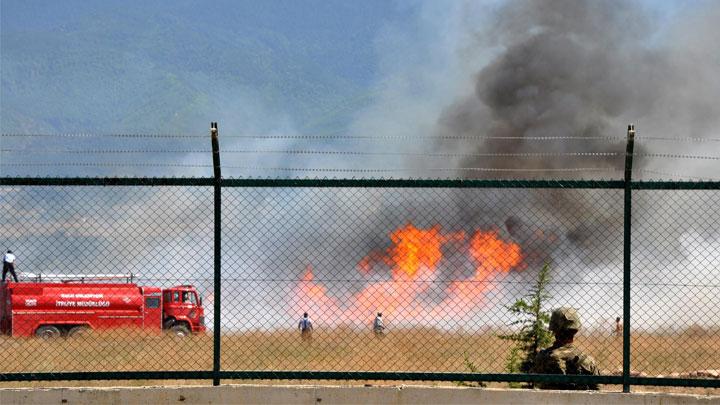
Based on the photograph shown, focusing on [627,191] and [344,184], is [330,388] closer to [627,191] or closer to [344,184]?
[344,184]

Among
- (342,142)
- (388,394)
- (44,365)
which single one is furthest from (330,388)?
(342,142)

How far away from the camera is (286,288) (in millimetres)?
46125

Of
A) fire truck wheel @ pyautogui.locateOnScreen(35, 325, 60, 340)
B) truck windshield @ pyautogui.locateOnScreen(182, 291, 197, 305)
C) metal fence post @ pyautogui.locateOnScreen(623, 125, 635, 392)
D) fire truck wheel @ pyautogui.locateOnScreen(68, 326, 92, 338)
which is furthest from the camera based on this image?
truck windshield @ pyautogui.locateOnScreen(182, 291, 197, 305)

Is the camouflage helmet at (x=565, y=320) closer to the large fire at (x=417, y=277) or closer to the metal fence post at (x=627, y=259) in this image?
the metal fence post at (x=627, y=259)

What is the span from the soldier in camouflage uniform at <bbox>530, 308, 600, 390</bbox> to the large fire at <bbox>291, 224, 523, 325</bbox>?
83.4ft

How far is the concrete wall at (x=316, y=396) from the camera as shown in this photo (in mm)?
9727

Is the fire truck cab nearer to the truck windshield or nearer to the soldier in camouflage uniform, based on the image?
the truck windshield

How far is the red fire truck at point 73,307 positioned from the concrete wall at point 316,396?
20713 millimetres

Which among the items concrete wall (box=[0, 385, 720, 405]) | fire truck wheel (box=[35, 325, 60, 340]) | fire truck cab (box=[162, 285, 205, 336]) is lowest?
fire truck wheel (box=[35, 325, 60, 340])

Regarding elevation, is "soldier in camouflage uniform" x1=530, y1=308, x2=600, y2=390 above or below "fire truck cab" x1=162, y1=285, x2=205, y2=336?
above

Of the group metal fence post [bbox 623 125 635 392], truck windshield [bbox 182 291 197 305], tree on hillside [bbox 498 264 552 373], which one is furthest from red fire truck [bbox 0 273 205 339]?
metal fence post [bbox 623 125 635 392]

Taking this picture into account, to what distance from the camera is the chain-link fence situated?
10062 millimetres

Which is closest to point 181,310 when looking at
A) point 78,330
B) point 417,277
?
point 78,330

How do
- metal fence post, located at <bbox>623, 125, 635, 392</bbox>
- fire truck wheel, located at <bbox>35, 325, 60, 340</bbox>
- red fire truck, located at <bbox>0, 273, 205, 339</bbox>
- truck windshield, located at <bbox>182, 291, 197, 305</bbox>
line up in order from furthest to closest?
1. truck windshield, located at <bbox>182, 291, 197, 305</bbox>
2. red fire truck, located at <bbox>0, 273, 205, 339</bbox>
3. fire truck wheel, located at <bbox>35, 325, 60, 340</bbox>
4. metal fence post, located at <bbox>623, 125, 635, 392</bbox>
